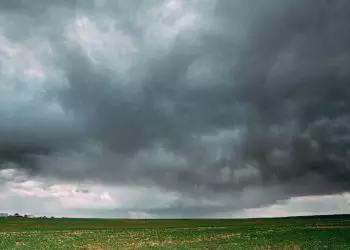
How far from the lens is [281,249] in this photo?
4141 cm

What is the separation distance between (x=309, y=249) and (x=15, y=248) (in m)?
30.2

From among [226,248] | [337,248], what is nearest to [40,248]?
[226,248]

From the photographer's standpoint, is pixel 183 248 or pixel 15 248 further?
pixel 15 248

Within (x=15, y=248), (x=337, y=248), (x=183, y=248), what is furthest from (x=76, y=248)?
(x=337, y=248)

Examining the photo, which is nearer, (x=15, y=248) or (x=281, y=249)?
(x=281, y=249)

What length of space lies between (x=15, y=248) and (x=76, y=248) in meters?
6.70

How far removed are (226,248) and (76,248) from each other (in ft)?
51.7

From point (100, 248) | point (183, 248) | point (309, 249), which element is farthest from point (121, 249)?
point (309, 249)

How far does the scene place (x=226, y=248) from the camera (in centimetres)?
4275

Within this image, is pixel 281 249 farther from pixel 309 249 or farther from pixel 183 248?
pixel 183 248

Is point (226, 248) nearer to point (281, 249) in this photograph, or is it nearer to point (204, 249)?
point (204, 249)

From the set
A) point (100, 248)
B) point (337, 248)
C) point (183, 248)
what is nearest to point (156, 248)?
point (183, 248)

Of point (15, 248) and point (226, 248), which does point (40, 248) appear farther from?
point (226, 248)

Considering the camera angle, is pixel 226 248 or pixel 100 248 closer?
pixel 226 248
